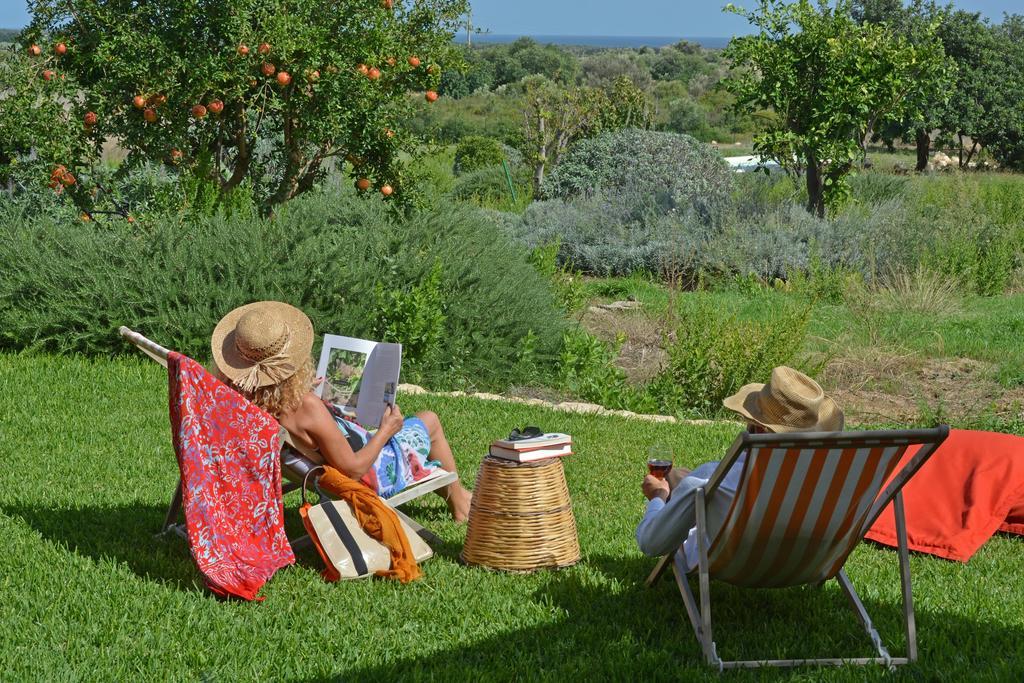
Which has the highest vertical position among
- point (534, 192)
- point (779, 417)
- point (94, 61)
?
point (94, 61)

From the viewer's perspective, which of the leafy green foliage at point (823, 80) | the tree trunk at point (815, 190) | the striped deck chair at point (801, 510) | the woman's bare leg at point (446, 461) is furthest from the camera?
the tree trunk at point (815, 190)

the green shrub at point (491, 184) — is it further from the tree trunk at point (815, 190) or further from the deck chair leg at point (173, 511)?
the deck chair leg at point (173, 511)

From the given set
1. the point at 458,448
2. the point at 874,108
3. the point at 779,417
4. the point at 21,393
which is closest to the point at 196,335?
the point at 21,393

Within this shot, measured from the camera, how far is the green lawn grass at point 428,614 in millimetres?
3580

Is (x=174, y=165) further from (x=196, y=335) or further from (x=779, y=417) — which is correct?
(x=779, y=417)

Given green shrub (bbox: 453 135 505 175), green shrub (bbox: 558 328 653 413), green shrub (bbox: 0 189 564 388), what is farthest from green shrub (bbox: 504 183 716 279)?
green shrub (bbox: 453 135 505 175)

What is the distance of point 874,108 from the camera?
14508mm

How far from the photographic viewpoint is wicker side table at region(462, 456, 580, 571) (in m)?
4.48

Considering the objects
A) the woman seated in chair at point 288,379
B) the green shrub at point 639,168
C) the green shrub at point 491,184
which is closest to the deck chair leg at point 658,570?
the woman seated in chair at point 288,379

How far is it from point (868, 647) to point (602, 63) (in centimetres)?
6607

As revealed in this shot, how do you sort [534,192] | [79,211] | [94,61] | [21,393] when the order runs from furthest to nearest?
[534,192] < [79,211] < [94,61] < [21,393]

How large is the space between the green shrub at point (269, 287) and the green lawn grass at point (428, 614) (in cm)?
256

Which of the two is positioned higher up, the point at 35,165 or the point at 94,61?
the point at 94,61

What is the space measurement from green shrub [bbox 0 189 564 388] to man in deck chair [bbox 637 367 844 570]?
170 inches
